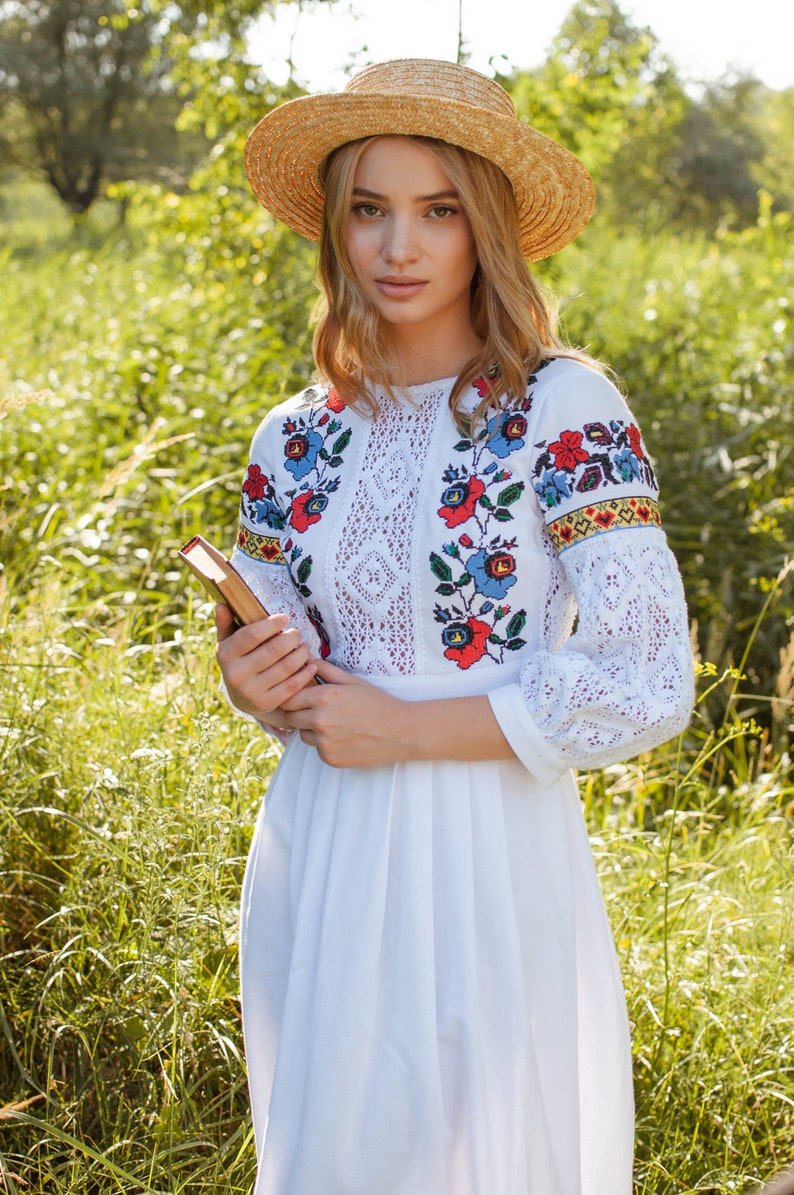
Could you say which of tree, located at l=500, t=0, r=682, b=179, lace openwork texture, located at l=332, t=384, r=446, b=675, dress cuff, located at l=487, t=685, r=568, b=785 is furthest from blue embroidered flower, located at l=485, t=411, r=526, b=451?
tree, located at l=500, t=0, r=682, b=179

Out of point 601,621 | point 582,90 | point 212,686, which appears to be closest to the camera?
point 601,621

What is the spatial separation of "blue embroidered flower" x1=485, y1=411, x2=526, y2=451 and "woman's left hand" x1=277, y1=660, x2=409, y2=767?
0.36m

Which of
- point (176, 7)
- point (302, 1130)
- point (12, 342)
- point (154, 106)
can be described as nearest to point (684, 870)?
point (302, 1130)

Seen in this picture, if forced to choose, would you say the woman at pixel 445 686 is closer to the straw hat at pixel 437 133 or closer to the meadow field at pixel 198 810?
the straw hat at pixel 437 133

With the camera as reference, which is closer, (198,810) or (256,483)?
(256,483)

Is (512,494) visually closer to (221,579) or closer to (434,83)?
(221,579)

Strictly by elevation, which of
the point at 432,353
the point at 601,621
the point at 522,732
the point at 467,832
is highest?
the point at 432,353

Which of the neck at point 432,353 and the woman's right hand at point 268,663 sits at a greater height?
the neck at point 432,353

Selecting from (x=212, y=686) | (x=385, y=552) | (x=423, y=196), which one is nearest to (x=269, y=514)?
(x=385, y=552)

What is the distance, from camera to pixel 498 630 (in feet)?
5.19

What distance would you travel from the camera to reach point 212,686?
2.77 meters

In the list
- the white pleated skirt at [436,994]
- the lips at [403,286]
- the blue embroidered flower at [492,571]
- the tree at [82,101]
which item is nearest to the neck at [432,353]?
the lips at [403,286]

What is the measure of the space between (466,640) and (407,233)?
0.57 meters

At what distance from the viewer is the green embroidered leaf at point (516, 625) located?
62.1 inches
